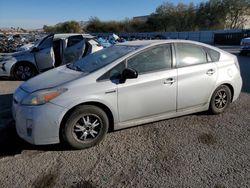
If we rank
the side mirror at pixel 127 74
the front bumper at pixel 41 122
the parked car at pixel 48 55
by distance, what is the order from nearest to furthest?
the front bumper at pixel 41 122 < the side mirror at pixel 127 74 < the parked car at pixel 48 55

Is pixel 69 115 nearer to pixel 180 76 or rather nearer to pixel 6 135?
pixel 6 135

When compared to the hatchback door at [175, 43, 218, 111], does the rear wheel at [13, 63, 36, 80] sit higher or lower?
lower

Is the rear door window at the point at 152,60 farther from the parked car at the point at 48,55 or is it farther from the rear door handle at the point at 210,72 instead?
the parked car at the point at 48,55

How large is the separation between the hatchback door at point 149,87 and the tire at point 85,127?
0.33 metres

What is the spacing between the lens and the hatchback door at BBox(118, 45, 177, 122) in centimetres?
420

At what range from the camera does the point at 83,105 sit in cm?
392

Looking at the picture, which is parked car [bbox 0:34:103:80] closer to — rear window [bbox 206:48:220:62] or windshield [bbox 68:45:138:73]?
windshield [bbox 68:45:138:73]

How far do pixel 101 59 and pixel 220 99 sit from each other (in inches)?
94.5

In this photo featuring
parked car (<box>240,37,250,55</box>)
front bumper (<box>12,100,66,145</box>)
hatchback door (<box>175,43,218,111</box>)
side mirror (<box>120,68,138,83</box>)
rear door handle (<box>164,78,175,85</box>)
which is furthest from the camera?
parked car (<box>240,37,250,55</box>)

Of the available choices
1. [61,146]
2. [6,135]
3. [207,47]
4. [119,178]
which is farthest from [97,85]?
[207,47]

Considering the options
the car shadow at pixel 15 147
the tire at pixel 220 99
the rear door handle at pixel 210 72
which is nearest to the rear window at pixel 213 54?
the rear door handle at pixel 210 72

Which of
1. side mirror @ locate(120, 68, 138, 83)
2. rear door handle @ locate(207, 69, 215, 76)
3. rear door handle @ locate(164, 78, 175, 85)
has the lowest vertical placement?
rear door handle @ locate(164, 78, 175, 85)

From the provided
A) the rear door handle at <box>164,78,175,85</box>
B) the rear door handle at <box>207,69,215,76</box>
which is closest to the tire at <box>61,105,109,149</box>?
the rear door handle at <box>164,78,175,85</box>

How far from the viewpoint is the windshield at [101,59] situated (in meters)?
4.37
